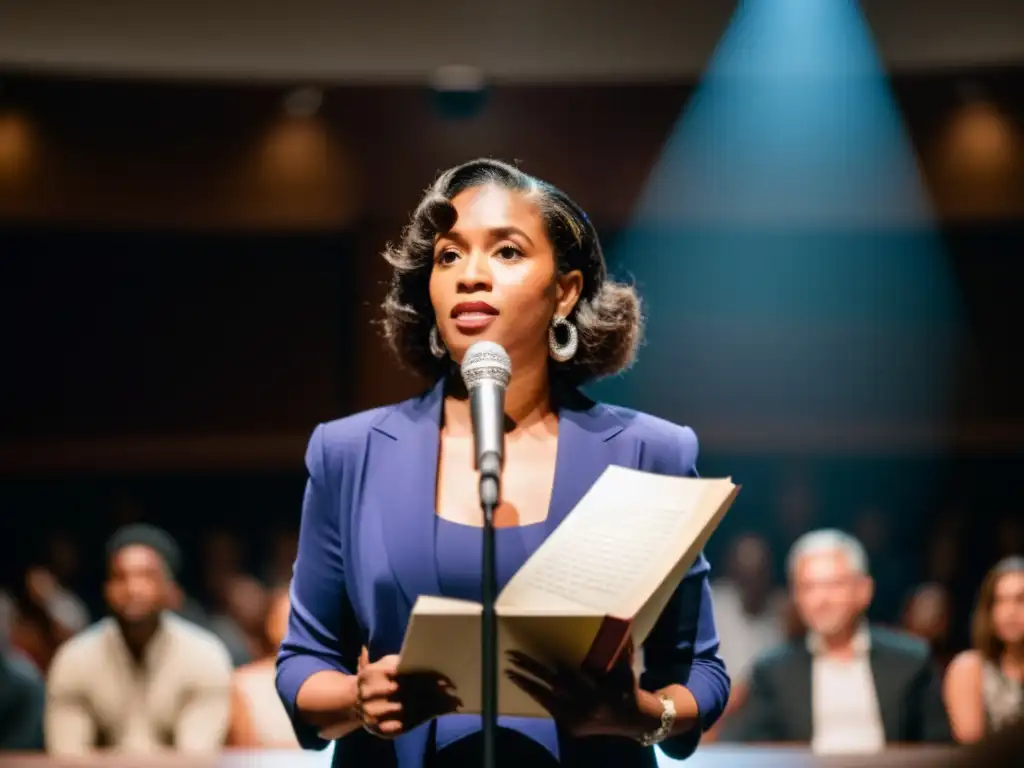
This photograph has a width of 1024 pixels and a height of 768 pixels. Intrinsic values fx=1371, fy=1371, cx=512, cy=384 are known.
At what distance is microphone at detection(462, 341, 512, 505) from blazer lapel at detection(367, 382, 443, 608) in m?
0.20

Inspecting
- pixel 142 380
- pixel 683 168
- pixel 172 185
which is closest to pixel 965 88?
pixel 683 168

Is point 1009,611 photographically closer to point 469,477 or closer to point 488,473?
point 469,477

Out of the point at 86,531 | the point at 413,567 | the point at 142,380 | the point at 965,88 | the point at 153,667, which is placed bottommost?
the point at 413,567

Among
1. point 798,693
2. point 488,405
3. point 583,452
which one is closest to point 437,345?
point 583,452

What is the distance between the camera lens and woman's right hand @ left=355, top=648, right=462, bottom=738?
1436mm

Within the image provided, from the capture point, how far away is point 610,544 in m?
1.47

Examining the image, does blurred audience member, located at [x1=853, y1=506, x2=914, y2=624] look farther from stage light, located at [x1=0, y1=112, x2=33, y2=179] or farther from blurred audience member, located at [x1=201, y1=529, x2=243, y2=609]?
stage light, located at [x1=0, y1=112, x2=33, y2=179]

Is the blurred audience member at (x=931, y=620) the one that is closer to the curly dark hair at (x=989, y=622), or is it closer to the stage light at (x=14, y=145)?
the curly dark hair at (x=989, y=622)

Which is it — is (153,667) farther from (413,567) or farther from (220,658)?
(413,567)

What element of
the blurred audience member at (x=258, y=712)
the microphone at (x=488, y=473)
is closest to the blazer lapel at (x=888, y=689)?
the blurred audience member at (x=258, y=712)

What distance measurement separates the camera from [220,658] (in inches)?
170

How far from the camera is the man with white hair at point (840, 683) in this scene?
4117mm

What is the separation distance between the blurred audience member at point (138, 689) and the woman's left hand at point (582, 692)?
2.92 metres

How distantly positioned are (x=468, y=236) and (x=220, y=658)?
9.55ft
